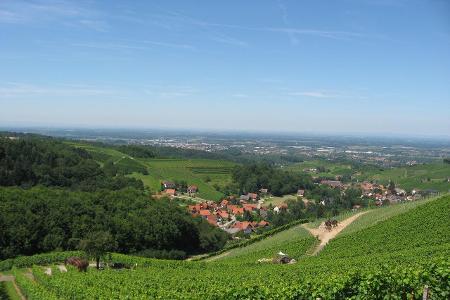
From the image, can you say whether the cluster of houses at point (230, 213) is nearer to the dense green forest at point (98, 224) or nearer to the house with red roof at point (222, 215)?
the house with red roof at point (222, 215)

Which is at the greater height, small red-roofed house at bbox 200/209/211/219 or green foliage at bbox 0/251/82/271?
green foliage at bbox 0/251/82/271

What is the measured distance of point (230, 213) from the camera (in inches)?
3866

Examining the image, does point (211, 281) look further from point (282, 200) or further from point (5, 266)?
point (282, 200)

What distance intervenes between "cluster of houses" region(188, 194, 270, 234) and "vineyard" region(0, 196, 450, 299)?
35443 millimetres

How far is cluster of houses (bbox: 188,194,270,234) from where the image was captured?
8281cm

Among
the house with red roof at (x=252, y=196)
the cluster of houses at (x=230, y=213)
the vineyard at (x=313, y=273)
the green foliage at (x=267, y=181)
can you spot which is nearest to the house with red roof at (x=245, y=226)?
the cluster of houses at (x=230, y=213)

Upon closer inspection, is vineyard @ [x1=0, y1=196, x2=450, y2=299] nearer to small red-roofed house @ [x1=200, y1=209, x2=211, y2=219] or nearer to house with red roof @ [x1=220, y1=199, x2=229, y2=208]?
small red-roofed house @ [x1=200, y1=209, x2=211, y2=219]

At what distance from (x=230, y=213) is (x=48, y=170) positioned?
41.7m

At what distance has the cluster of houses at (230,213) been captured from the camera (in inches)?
3260

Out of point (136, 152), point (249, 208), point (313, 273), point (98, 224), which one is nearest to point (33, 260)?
point (98, 224)

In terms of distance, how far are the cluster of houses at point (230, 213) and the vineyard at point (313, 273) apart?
35443mm

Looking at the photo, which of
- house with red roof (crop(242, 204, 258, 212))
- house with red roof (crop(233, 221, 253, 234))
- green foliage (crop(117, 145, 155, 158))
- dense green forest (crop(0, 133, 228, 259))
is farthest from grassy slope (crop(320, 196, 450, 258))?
green foliage (crop(117, 145, 155, 158))

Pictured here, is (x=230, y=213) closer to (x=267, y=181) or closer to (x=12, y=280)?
(x=267, y=181)

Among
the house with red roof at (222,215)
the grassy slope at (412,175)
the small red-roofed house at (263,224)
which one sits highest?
the grassy slope at (412,175)
